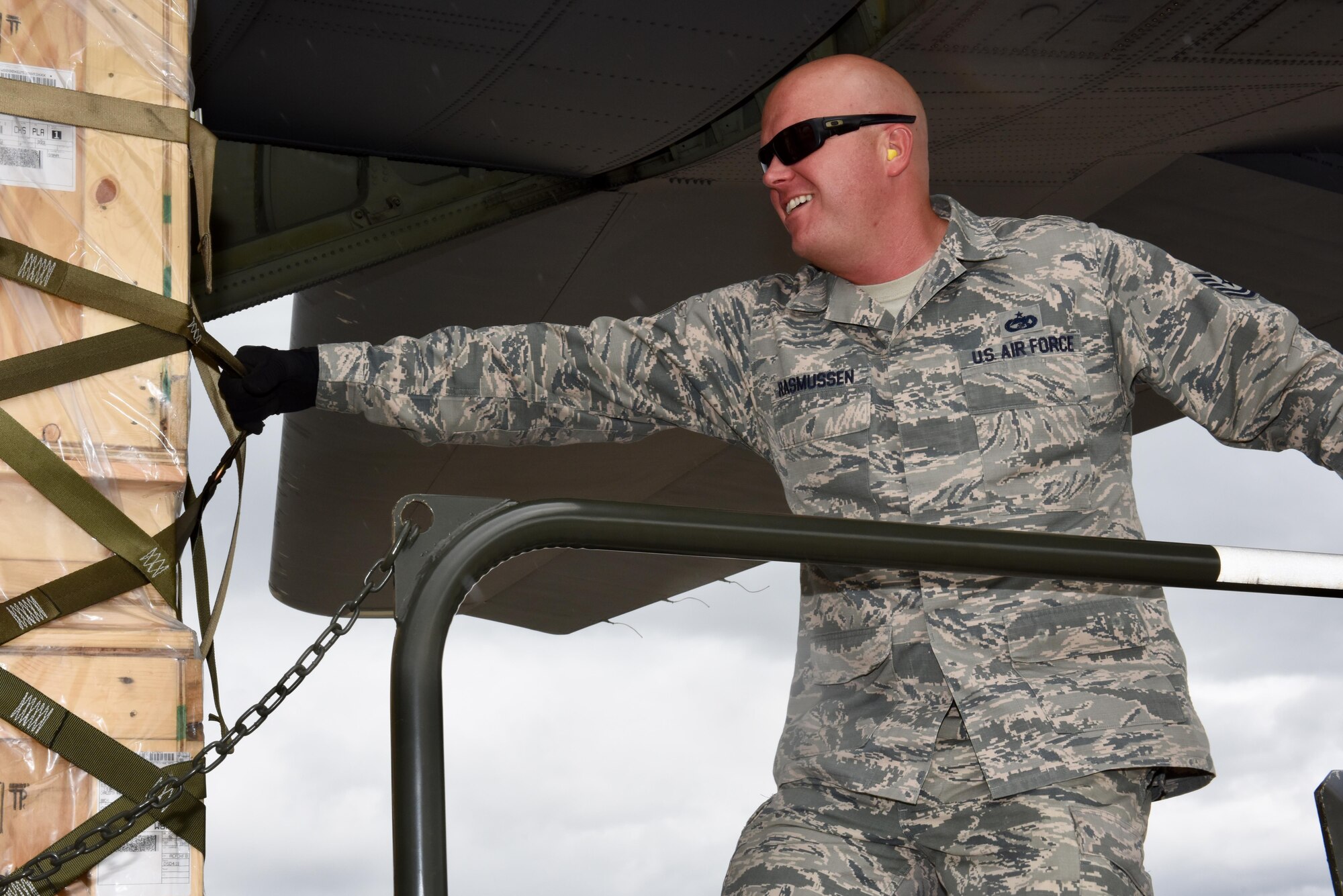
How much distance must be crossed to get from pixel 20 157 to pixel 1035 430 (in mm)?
1846

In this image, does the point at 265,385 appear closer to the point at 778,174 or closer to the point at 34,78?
the point at 34,78

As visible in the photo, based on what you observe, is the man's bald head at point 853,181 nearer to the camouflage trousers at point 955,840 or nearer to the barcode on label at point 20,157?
the camouflage trousers at point 955,840

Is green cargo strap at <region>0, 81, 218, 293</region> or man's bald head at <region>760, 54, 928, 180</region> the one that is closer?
green cargo strap at <region>0, 81, 218, 293</region>

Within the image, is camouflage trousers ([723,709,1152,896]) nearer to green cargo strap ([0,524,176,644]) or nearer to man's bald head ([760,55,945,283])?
man's bald head ([760,55,945,283])

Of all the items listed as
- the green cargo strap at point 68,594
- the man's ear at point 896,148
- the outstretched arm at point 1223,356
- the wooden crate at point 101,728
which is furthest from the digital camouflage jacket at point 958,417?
the wooden crate at point 101,728

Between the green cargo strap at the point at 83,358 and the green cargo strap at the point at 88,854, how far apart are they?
2.12 ft

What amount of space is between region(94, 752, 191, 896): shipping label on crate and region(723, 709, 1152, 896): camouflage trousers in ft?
3.03

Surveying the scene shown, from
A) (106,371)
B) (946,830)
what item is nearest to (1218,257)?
(946,830)

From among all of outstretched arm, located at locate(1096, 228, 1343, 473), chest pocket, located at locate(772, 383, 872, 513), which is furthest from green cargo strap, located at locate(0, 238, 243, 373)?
outstretched arm, located at locate(1096, 228, 1343, 473)

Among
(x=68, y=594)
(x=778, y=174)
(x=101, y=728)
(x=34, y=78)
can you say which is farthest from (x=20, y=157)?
(x=778, y=174)

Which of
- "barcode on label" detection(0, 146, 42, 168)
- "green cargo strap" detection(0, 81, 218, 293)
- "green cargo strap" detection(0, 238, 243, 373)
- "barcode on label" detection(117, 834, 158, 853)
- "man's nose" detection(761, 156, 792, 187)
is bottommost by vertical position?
"barcode on label" detection(117, 834, 158, 853)

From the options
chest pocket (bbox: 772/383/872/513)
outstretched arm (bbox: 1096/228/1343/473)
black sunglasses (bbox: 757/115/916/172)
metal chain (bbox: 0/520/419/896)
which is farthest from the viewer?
black sunglasses (bbox: 757/115/916/172)

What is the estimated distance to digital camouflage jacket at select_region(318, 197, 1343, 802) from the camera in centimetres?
229

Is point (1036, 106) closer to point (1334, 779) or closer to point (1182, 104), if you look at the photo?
point (1182, 104)
